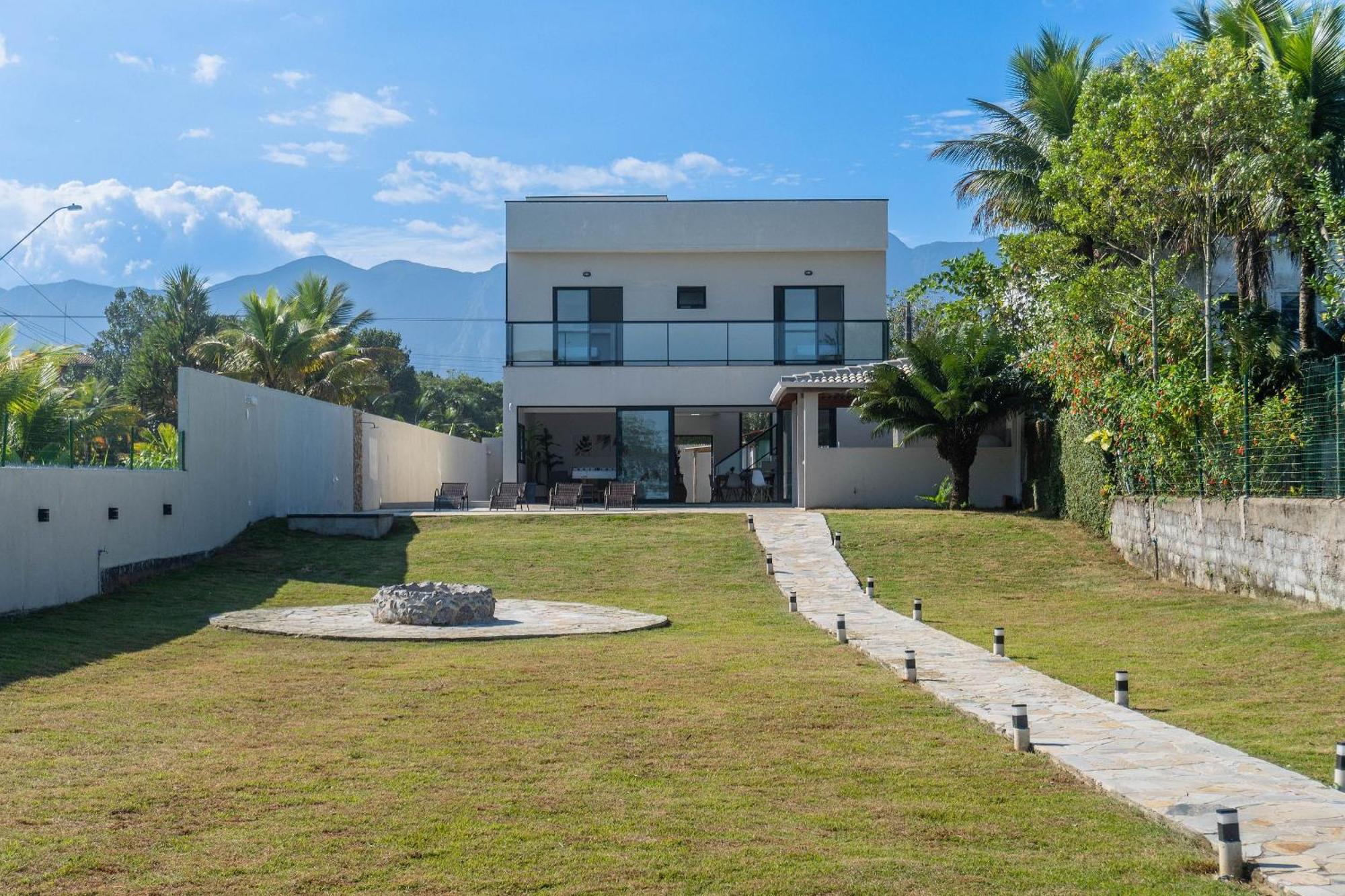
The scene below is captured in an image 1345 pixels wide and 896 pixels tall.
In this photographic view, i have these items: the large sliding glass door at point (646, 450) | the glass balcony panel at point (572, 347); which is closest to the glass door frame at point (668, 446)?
the large sliding glass door at point (646, 450)

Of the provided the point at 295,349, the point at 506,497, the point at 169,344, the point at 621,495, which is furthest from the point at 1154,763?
the point at 169,344

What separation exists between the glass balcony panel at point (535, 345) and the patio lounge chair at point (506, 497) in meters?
3.51

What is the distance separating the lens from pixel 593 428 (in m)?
36.9

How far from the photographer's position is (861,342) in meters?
30.8

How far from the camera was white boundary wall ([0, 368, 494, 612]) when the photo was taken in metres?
14.8

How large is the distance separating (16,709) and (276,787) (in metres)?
3.20

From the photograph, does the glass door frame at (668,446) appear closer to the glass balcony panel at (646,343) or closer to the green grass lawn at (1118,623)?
the glass balcony panel at (646,343)

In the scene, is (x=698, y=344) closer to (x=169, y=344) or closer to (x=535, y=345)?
(x=535, y=345)

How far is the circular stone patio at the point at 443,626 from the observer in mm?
13086

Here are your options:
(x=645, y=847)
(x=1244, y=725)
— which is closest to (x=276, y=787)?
(x=645, y=847)

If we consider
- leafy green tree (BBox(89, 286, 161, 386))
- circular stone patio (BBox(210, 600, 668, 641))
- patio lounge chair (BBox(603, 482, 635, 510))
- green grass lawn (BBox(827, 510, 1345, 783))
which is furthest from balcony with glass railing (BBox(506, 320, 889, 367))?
leafy green tree (BBox(89, 286, 161, 386))

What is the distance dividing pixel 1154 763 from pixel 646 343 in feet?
78.9

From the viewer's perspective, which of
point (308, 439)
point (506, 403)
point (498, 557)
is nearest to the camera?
point (498, 557)

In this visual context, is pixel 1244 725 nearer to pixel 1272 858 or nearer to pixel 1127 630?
pixel 1272 858
